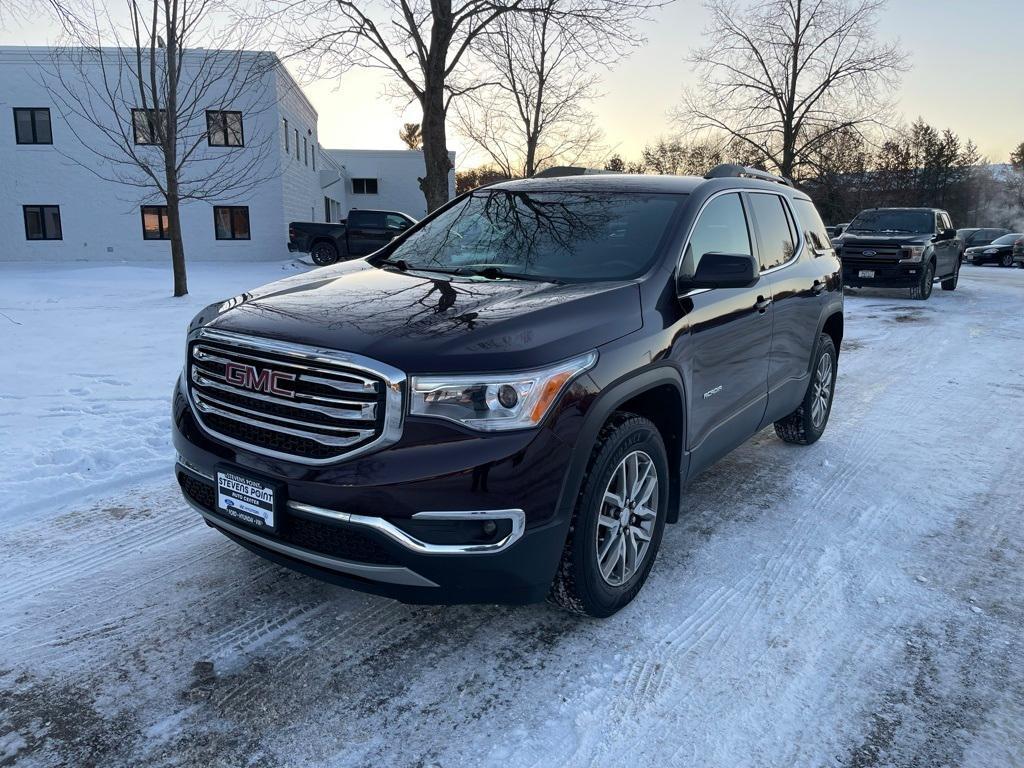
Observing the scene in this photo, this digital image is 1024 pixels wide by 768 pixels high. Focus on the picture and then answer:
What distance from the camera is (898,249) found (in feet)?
51.5

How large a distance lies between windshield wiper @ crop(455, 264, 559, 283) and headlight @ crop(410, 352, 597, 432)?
3.32 ft

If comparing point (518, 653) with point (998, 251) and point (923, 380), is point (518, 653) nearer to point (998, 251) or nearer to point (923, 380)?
point (923, 380)

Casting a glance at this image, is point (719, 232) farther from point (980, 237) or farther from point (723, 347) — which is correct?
point (980, 237)

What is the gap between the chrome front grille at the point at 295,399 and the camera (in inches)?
97.9

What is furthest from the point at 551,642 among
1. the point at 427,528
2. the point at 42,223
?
the point at 42,223

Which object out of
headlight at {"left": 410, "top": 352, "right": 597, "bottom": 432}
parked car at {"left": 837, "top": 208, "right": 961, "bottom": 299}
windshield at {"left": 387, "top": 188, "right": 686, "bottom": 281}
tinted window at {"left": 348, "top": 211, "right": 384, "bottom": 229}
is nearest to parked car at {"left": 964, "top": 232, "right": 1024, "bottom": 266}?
parked car at {"left": 837, "top": 208, "right": 961, "bottom": 299}

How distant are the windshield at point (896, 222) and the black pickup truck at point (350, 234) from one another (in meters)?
13.1

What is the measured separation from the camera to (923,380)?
7.97m

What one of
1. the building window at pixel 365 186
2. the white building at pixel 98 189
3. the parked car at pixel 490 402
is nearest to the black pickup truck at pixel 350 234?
the white building at pixel 98 189

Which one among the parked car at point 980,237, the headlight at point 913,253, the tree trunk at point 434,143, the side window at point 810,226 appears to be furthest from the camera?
the parked car at point 980,237

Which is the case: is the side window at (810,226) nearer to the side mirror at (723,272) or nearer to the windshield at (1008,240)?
the side mirror at (723,272)

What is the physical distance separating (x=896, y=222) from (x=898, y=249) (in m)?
1.65

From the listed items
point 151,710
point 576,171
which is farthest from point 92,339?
point 151,710

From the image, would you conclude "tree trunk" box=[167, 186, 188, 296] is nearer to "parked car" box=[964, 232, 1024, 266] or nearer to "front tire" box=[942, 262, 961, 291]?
"front tire" box=[942, 262, 961, 291]
